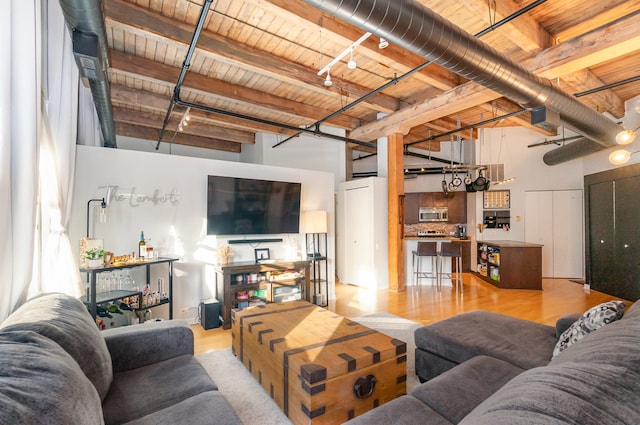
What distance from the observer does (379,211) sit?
6.59m

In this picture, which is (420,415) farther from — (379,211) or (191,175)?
(379,211)

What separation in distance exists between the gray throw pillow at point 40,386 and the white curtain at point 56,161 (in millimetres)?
1812

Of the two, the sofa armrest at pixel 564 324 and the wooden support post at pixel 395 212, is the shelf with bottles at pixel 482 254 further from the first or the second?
the sofa armrest at pixel 564 324

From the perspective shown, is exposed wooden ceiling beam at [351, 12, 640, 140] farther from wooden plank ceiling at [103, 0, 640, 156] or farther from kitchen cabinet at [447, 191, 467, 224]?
kitchen cabinet at [447, 191, 467, 224]

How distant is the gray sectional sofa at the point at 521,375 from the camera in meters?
0.80

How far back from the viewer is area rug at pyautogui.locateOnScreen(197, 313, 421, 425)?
223cm

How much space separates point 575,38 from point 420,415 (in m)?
4.46

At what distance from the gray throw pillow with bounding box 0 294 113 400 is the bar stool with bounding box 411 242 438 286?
6.10m

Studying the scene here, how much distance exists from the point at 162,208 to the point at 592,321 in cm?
477

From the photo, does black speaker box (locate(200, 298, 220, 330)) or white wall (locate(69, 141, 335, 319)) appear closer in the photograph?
white wall (locate(69, 141, 335, 319))

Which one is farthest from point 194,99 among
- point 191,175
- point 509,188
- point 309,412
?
point 509,188

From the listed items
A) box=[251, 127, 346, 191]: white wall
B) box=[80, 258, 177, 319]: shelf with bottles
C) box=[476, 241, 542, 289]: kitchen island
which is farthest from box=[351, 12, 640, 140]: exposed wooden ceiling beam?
box=[80, 258, 177, 319]: shelf with bottles

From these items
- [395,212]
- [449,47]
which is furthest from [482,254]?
[449,47]

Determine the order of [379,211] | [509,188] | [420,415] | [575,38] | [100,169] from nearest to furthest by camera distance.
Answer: [420,415]
[575,38]
[100,169]
[379,211]
[509,188]
